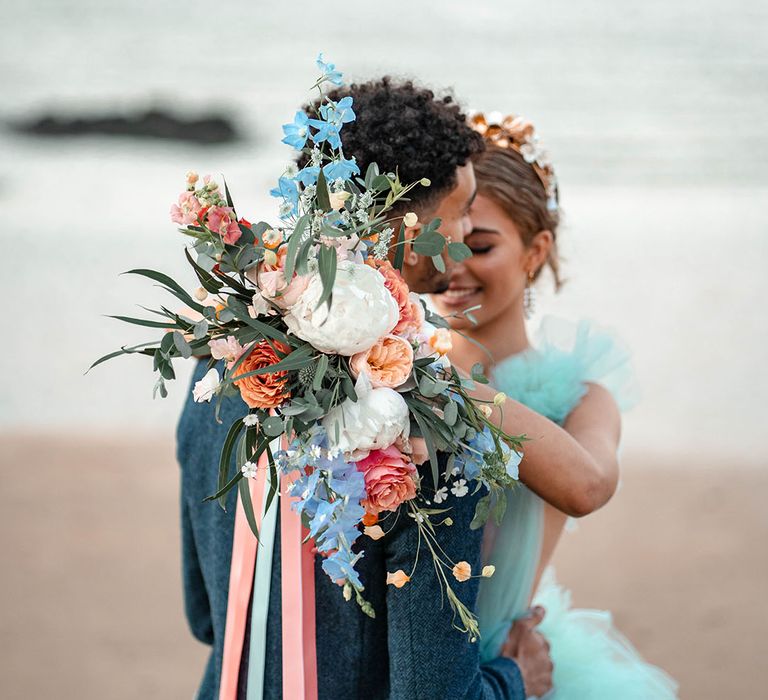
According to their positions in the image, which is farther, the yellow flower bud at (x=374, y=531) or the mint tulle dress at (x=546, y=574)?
the mint tulle dress at (x=546, y=574)

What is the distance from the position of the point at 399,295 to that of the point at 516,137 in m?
1.57

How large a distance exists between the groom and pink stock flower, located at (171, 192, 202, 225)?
44 cm

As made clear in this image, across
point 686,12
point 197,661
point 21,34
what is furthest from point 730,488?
point 21,34

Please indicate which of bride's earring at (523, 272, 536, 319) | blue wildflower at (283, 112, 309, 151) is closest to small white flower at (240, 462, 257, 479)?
blue wildflower at (283, 112, 309, 151)

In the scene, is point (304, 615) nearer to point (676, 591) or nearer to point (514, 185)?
point (514, 185)

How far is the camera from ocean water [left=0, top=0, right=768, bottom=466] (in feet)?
31.1

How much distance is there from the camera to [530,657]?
2303 millimetres

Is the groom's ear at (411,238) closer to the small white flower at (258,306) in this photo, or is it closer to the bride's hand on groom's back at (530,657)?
the small white flower at (258,306)

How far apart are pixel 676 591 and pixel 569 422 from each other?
4132mm

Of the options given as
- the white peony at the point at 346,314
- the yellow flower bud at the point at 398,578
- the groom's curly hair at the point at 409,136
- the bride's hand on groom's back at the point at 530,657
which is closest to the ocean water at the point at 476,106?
the groom's curly hair at the point at 409,136

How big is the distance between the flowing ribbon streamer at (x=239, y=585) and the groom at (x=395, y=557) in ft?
0.10

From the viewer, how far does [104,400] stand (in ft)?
29.9

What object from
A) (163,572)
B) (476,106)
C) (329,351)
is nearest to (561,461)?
(329,351)

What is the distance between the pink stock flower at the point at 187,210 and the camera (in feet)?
4.63
